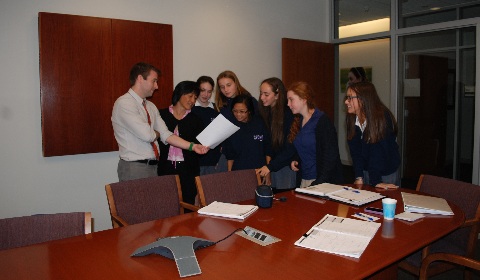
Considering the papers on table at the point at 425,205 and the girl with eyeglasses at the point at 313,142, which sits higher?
the girl with eyeglasses at the point at 313,142

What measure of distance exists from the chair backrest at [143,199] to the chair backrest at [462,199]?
175 cm

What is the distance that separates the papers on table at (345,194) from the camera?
247cm

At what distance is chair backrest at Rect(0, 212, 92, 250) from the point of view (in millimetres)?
1920

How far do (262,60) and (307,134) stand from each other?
2.49 meters

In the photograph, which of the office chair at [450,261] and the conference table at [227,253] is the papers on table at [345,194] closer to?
the conference table at [227,253]

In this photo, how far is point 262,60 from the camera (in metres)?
5.45

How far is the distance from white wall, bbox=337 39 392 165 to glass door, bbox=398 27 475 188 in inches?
57.8

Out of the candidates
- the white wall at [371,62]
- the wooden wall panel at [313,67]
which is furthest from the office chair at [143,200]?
the white wall at [371,62]

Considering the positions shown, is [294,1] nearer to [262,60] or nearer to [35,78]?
[262,60]

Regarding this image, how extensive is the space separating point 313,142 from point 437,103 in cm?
296

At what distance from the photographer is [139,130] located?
10.3 feet

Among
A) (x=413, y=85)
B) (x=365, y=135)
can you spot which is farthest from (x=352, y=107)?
(x=413, y=85)

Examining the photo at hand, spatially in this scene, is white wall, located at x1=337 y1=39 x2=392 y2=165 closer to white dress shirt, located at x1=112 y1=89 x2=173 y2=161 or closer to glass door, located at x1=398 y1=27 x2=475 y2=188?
glass door, located at x1=398 y1=27 x2=475 y2=188

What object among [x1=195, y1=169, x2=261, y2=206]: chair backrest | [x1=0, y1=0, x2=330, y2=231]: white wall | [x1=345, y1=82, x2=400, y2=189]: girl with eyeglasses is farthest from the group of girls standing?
[x1=0, y1=0, x2=330, y2=231]: white wall
